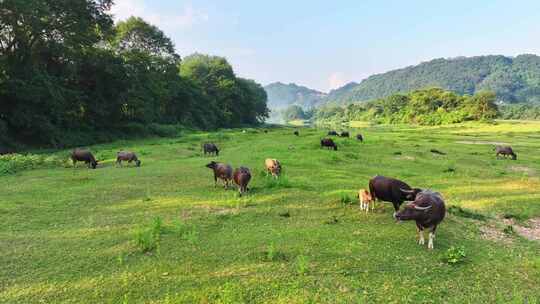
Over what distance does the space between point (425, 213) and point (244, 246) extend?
4.33 metres

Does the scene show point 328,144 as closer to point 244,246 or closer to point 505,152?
point 505,152

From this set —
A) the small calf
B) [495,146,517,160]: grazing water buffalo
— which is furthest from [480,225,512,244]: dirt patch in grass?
[495,146,517,160]: grazing water buffalo

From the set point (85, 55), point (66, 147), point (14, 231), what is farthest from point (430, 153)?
point (85, 55)

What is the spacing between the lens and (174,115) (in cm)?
6569

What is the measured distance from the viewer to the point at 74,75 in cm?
3647

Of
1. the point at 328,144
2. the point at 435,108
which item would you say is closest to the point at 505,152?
the point at 328,144

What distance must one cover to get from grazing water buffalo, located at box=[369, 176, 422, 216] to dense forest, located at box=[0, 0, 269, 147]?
96.1 feet

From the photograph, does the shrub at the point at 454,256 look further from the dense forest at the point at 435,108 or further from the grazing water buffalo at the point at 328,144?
the dense forest at the point at 435,108

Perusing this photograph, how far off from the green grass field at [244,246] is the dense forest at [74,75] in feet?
59.7

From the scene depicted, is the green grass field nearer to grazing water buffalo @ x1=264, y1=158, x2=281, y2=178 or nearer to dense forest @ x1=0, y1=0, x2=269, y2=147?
grazing water buffalo @ x1=264, y1=158, x2=281, y2=178

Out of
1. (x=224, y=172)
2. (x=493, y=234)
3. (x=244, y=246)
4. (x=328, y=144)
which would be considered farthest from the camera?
(x=328, y=144)

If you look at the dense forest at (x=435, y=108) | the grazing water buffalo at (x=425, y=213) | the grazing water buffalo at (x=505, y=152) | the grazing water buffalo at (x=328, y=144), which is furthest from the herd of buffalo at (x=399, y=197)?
the dense forest at (x=435, y=108)

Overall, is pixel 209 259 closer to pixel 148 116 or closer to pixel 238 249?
pixel 238 249

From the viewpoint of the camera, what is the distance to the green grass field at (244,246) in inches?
249
